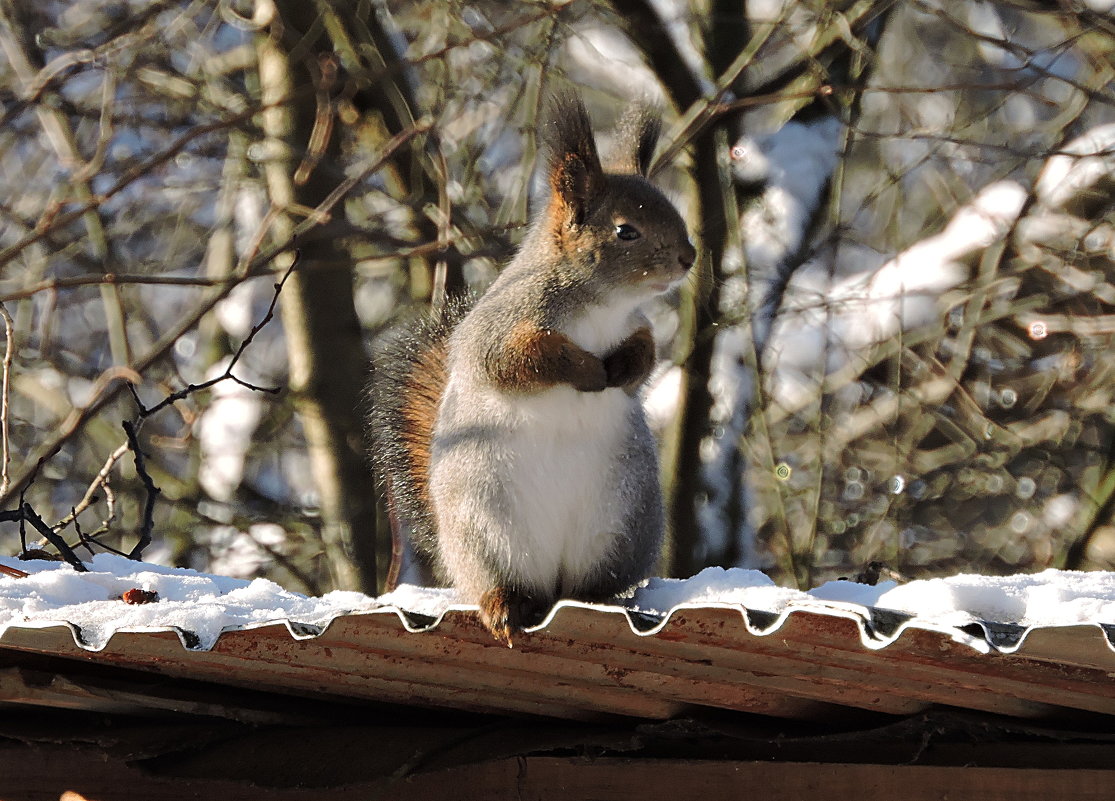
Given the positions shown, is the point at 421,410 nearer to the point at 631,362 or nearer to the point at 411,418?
the point at 411,418

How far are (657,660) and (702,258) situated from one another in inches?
109

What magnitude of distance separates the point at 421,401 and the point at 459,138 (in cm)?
283

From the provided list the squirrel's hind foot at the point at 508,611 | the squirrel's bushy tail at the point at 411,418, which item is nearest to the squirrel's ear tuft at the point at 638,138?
the squirrel's bushy tail at the point at 411,418

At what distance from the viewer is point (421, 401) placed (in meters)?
2.23

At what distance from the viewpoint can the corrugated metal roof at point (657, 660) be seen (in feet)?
3.96

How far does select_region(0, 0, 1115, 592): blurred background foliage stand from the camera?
4332 mm

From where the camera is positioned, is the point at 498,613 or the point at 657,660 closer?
the point at 657,660

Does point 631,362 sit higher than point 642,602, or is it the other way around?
point 631,362

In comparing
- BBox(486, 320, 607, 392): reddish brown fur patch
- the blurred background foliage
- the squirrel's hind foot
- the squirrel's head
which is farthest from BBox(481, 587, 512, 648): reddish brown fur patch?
the blurred background foliage

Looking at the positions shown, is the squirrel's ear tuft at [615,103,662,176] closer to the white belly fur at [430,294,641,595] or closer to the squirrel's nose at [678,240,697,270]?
the squirrel's nose at [678,240,697,270]

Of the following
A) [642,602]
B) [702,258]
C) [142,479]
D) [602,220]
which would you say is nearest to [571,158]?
[602,220]

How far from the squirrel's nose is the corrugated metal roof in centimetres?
70

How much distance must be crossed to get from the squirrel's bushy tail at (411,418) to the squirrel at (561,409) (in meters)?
0.16

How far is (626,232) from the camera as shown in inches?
75.7
